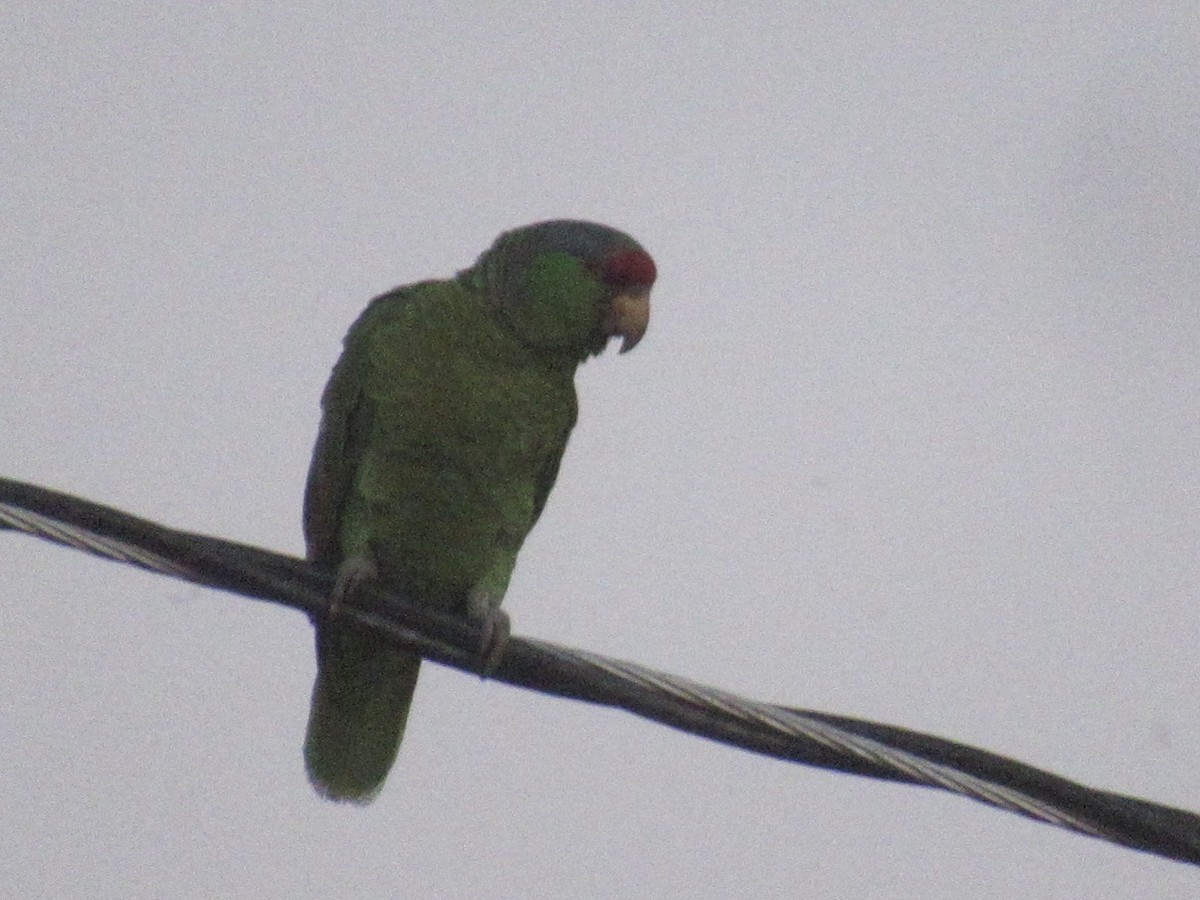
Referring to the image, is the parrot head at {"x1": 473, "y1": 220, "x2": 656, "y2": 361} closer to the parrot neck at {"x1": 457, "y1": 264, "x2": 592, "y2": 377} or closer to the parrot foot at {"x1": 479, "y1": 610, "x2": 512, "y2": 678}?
the parrot neck at {"x1": 457, "y1": 264, "x2": 592, "y2": 377}

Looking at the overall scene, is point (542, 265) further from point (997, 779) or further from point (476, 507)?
point (997, 779)

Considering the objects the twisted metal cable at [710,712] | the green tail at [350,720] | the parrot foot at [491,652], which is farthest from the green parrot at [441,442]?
the twisted metal cable at [710,712]

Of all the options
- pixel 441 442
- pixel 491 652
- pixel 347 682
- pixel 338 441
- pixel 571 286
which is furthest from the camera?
pixel 571 286

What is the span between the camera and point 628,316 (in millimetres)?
4730

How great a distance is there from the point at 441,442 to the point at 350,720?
3.10 ft

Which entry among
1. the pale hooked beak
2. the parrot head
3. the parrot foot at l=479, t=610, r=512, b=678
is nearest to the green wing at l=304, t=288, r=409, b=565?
the parrot head

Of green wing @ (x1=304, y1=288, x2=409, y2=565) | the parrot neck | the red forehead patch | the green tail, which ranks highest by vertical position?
the red forehead patch

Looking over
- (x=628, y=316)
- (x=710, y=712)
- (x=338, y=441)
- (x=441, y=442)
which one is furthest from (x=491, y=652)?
(x=628, y=316)

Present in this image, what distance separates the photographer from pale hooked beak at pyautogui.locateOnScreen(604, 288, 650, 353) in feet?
15.5

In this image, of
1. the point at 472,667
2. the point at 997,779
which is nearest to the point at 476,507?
the point at 472,667

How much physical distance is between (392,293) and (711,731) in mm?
2382

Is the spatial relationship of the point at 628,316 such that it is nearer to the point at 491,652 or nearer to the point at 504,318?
the point at 504,318

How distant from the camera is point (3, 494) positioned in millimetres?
2412

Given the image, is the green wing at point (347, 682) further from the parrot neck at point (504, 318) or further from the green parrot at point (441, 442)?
the parrot neck at point (504, 318)
